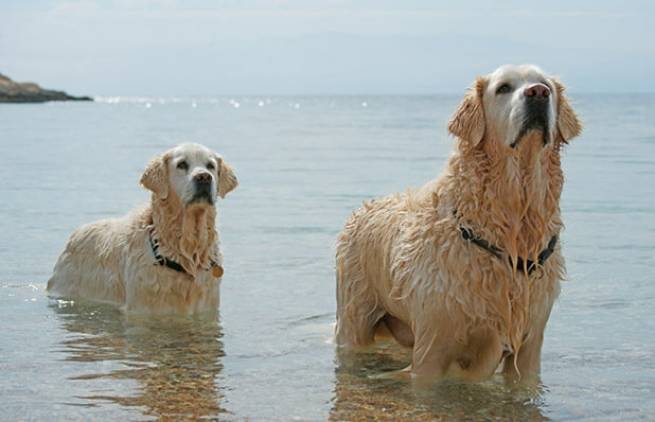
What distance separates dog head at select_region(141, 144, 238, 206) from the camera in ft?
31.0

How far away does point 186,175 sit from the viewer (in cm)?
954

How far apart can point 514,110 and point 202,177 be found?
3.73 meters

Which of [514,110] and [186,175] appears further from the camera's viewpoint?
[186,175]

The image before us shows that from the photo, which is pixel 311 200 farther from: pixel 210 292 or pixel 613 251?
pixel 210 292

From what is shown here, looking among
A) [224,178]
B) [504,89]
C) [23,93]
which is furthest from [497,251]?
[23,93]

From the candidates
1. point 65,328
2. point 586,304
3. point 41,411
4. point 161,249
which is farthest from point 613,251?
point 41,411

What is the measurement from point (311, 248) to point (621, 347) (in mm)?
5396

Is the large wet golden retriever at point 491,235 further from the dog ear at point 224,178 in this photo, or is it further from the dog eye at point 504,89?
the dog ear at point 224,178

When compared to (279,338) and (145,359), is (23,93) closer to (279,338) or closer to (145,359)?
(279,338)

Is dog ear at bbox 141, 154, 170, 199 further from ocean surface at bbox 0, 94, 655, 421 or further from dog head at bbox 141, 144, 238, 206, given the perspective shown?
ocean surface at bbox 0, 94, 655, 421

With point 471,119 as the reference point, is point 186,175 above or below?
below

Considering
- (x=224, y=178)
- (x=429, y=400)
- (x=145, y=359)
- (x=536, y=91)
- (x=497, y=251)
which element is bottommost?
(x=145, y=359)

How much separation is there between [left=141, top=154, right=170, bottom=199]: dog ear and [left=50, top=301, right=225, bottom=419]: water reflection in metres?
1.05

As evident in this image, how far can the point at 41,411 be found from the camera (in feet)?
21.7
